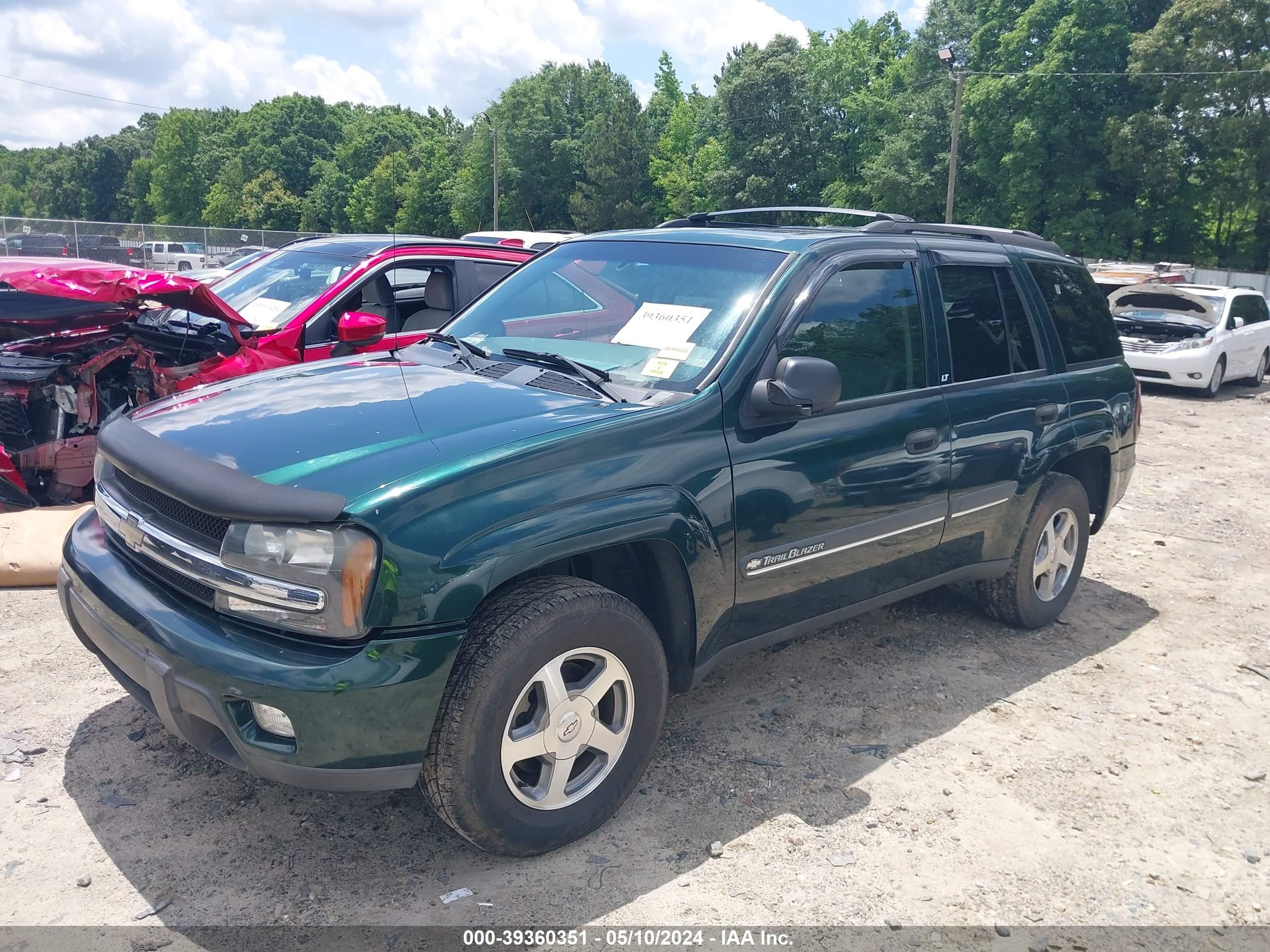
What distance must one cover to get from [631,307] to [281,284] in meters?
4.31

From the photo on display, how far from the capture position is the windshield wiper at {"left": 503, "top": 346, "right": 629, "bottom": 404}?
11.0 ft

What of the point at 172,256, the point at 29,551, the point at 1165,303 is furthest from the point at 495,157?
the point at 29,551

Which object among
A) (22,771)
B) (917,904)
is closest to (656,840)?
(917,904)

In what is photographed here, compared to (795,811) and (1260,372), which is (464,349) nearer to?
(795,811)

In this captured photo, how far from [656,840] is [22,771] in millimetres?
2206

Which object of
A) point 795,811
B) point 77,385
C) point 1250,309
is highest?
point 1250,309

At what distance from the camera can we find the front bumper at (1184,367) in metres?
14.0

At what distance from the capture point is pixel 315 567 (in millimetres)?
2561

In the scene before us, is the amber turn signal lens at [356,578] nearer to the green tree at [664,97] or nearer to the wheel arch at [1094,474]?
the wheel arch at [1094,474]

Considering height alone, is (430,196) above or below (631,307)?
above

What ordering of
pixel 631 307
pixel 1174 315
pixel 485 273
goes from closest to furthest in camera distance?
pixel 631 307, pixel 485 273, pixel 1174 315

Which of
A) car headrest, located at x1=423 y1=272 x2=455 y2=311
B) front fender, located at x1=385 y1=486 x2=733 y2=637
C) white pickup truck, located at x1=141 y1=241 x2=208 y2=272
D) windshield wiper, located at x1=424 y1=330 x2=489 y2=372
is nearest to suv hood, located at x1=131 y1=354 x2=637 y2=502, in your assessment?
windshield wiper, located at x1=424 y1=330 x2=489 y2=372

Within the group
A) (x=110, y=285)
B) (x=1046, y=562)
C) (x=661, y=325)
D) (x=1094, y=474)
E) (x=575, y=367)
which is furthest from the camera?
(x=110, y=285)

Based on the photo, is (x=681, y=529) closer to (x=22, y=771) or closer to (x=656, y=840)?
(x=656, y=840)
